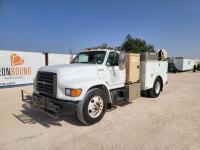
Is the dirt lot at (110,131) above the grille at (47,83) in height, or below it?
below

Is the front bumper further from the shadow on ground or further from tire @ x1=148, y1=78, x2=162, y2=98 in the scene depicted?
tire @ x1=148, y1=78, x2=162, y2=98

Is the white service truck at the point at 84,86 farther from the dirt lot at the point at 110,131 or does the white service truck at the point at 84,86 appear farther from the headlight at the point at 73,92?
the dirt lot at the point at 110,131

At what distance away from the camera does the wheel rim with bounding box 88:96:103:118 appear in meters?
4.93

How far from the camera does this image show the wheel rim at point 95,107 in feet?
16.2

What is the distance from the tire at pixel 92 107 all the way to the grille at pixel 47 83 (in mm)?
892

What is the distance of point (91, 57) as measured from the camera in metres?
6.32

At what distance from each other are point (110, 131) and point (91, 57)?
2852 millimetres

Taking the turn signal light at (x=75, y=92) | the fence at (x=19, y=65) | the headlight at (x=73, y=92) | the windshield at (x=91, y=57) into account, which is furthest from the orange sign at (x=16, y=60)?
the turn signal light at (x=75, y=92)

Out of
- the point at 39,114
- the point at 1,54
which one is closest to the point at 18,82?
the point at 1,54

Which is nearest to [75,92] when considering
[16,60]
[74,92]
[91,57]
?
[74,92]

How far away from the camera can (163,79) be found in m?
9.48

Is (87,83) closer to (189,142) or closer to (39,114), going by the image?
(39,114)

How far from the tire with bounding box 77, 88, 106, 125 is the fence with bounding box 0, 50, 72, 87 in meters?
8.97

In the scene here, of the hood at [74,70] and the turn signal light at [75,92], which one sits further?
the hood at [74,70]
